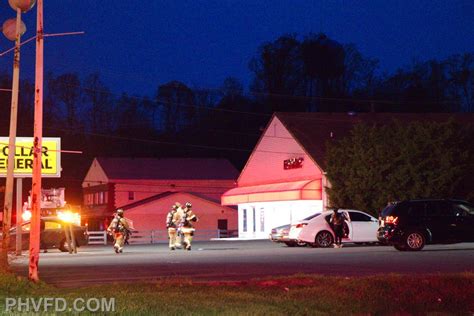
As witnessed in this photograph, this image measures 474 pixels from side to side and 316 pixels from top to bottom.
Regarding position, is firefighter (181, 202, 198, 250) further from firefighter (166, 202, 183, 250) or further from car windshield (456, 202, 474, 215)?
car windshield (456, 202, 474, 215)

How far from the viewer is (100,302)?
12.8m

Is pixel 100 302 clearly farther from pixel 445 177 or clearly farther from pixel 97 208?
pixel 97 208

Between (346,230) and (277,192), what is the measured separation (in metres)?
19.5

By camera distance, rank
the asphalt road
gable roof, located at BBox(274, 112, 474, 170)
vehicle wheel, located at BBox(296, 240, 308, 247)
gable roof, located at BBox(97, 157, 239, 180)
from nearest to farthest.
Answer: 1. the asphalt road
2. vehicle wheel, located at BBox(296, 240, 308, 247)
3. gable roof, located at BBox(274, 112, 474, 170)
4. gable roof, located at BBox(97, 157, 239, 180)

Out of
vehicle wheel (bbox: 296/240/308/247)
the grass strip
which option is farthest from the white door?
the grass strip

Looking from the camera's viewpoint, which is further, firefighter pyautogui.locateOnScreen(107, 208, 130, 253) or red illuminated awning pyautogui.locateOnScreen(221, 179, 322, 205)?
red illuminated awning pyautogui.locateOnScreen(221, 179, 322, 205)

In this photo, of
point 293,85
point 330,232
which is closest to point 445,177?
point 330,232

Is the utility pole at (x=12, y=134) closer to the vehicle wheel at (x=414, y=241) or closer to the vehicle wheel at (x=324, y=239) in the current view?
the vehicle wheel at (x=414, y=241)

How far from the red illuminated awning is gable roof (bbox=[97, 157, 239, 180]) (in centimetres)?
1601

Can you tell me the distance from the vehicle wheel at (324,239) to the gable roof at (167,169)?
1759 inches

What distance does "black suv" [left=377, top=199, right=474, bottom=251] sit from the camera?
1168 inches

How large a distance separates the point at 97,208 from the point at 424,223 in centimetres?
5409

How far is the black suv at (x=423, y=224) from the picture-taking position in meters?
29.7

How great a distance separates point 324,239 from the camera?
113ft
